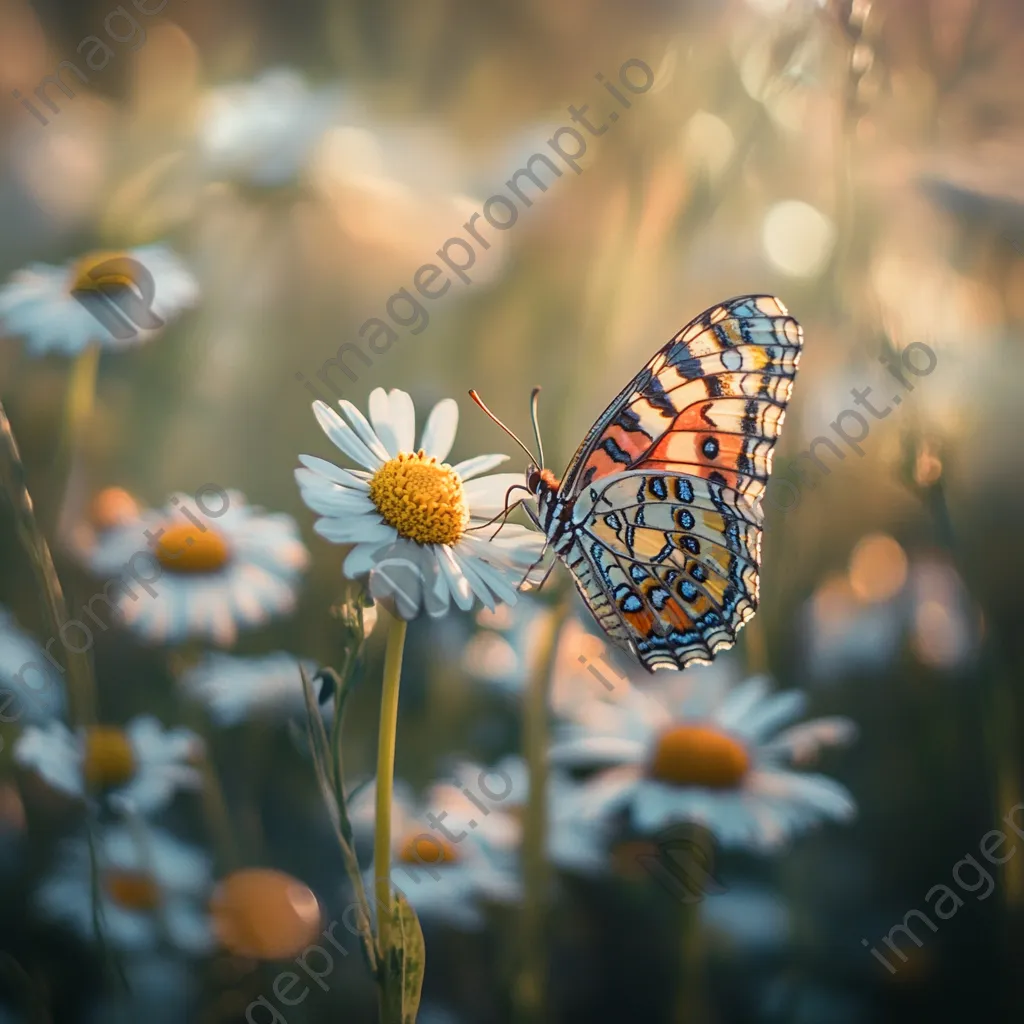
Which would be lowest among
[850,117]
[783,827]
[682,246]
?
[783,827]

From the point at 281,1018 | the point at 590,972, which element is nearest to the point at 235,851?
the point at 281,1018

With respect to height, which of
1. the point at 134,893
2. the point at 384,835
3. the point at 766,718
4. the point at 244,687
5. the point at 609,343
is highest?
the point at 609,343

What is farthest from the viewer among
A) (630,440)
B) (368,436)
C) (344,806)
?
(630,440)

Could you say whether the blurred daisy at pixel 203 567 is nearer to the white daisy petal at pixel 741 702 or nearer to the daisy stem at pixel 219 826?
the daisy stem at pixel 219 826

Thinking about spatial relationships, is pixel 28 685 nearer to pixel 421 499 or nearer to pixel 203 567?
pixel 203 567

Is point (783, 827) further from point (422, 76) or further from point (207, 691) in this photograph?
point (422, 76)

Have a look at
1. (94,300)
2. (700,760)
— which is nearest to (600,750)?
(700,760)
